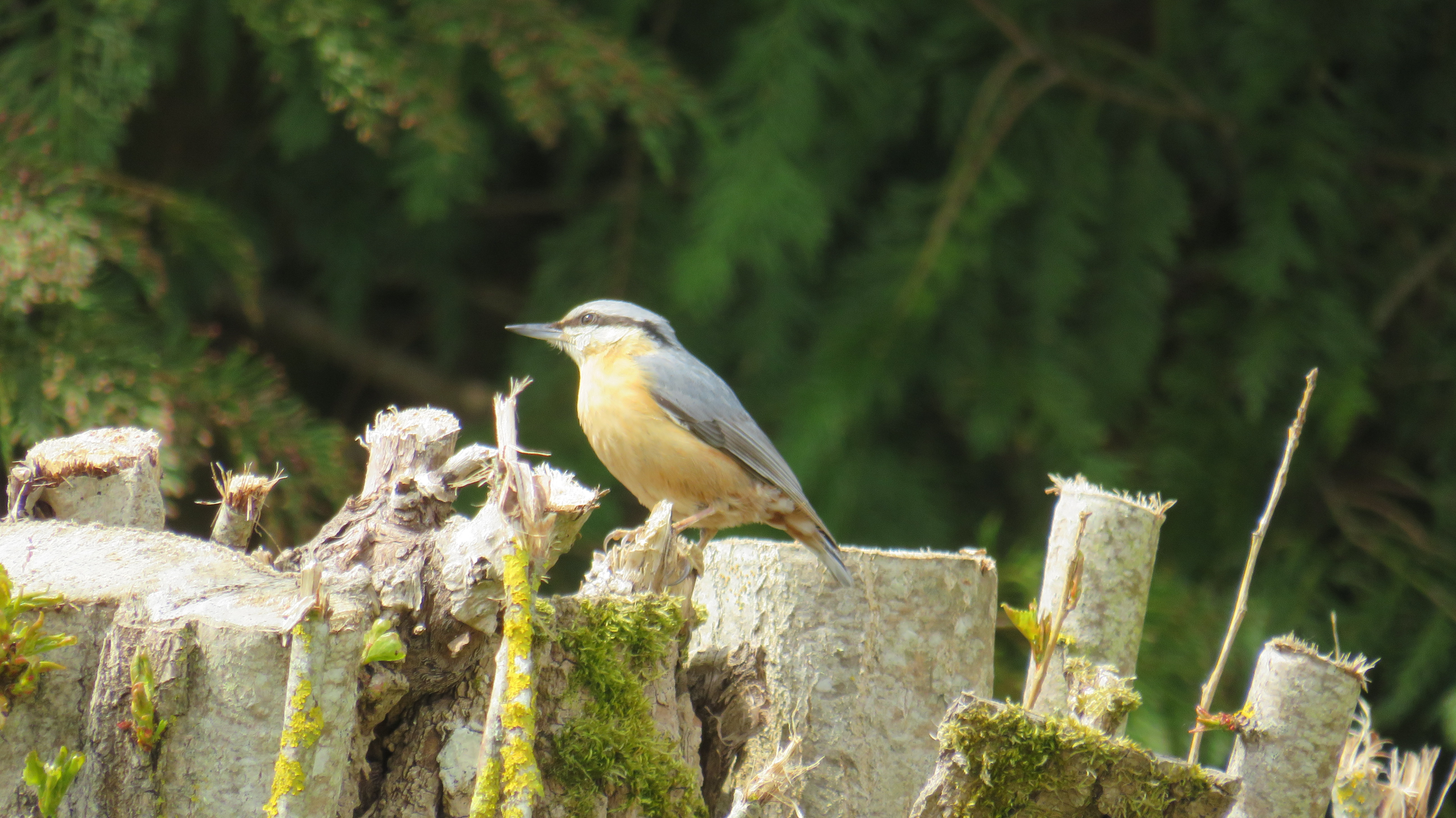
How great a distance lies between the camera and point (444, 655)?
1333 mm

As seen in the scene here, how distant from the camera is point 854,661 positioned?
1.69 m

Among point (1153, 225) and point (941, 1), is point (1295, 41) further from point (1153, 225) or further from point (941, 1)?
point (941, 1)

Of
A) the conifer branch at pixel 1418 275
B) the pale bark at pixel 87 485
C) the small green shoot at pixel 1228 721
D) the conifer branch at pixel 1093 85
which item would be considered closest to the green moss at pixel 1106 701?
the small green shoot at pixel 1228 721

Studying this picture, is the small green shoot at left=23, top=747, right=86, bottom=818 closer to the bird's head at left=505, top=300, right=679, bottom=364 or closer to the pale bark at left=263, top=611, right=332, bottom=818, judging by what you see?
the pale bark at left=263, top=611, right=332, bottom=818

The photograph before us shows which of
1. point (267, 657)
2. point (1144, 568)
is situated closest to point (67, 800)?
point (267, 657)

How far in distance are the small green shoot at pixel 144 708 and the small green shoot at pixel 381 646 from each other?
8.2 inches

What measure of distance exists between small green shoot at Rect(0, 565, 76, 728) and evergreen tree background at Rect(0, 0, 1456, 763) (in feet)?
4.97

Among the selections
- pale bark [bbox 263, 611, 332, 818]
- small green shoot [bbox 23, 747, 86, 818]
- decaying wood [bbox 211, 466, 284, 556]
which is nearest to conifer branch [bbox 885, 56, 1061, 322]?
decaying wood [bbox 211, 466, 284, 556]

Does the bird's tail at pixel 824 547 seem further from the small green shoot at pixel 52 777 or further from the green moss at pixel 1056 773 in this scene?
the small green shoot at pixel 52 777

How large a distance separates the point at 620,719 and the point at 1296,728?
0.94 m

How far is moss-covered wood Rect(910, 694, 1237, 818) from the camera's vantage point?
127cm

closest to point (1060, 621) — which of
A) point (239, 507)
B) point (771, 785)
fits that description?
point (771, 785)

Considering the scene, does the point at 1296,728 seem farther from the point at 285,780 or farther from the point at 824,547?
the point at 285,780

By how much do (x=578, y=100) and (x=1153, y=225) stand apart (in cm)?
182
